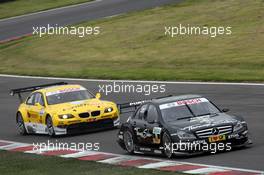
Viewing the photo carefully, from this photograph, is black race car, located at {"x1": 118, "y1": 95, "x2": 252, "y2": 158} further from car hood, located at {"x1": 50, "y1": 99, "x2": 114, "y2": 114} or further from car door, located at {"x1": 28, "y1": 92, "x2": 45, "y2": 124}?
car door, located at {"x1": 28, "y1": 92, "x2": 45, "y2": 124}

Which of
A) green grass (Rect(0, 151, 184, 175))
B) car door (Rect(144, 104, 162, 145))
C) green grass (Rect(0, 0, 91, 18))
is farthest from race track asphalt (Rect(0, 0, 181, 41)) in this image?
car door (Rect(144, 104, 162, 145))

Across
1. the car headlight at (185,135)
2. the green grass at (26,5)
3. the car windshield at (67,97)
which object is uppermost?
the green grass at (26,5)

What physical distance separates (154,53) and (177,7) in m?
10.8

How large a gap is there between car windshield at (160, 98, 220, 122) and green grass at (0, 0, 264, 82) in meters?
11.9

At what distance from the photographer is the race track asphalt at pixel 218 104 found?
16.8 meters

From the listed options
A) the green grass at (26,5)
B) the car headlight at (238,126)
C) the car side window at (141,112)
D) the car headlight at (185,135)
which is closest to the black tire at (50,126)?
the car side window at (141,112)

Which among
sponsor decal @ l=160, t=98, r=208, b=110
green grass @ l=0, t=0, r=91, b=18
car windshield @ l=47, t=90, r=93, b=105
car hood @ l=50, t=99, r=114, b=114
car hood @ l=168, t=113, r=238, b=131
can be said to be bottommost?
car hood @ l=50, t=99, r=114, b=114

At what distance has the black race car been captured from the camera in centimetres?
1719

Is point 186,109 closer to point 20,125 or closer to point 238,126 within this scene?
point 238,126

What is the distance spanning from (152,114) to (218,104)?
830 cm

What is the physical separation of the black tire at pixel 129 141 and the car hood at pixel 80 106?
4.28m

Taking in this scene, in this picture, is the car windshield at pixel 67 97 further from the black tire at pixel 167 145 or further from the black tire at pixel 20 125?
the black tire at pixel 167 145

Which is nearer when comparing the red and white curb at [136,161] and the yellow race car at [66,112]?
the red and white curb at [136,161]

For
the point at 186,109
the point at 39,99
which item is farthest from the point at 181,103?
the point at 39,99
